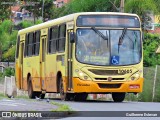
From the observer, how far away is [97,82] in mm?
27875

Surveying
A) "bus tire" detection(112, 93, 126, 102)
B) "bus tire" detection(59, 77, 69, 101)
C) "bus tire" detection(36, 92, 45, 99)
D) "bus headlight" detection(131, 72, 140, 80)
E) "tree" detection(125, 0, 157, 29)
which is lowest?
"bus tire" detection(36, 92, 45, 99)

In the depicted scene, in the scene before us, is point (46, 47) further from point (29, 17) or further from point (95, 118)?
point (29, 17)

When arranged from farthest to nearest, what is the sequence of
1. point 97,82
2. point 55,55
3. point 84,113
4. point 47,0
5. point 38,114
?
point 47,0
point 55,55
point 97,82
point 84,113
point 38,114

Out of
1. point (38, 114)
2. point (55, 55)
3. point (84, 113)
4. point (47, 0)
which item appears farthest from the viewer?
point (47, 0)

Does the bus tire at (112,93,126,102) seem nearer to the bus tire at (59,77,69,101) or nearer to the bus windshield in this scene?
the bus tire at (59,77,69,101)

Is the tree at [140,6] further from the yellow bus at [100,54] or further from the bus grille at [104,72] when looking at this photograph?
the bus grille at [104,72]

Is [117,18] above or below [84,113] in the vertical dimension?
above

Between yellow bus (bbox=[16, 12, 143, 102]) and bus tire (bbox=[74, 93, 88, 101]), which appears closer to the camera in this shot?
yellow bus (bbox=[16, 12, 143, 102])

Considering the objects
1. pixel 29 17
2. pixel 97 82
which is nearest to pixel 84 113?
pixel 97 82

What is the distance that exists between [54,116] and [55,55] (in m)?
11.5

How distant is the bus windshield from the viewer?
27.9 metres

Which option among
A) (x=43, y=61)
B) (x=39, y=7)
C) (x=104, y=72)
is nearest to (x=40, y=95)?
(x=43, y=61)

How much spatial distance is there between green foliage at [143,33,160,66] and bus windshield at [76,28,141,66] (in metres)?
26.4

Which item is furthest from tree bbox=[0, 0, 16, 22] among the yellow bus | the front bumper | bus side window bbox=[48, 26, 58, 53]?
the front bumper
